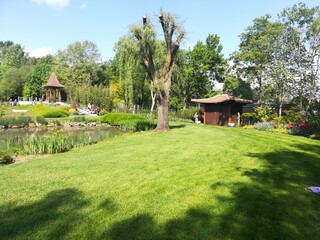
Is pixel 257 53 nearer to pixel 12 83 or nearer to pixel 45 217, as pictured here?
pixel 45 217

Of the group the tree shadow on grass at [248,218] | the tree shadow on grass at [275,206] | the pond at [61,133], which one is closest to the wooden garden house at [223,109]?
the pond at [61,133]

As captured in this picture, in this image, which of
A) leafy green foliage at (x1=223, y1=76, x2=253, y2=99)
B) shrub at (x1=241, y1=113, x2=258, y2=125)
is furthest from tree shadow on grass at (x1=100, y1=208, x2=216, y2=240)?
leafy green foliage at (x1=223, y1=76, x2=253, y2=99)

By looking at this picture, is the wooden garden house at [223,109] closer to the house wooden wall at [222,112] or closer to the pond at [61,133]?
the house wooden wall at [222,112]

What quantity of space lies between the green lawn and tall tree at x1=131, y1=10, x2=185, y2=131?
7340 millimetres

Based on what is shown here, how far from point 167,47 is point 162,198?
11240mm

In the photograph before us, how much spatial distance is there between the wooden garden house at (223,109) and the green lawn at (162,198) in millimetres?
18220

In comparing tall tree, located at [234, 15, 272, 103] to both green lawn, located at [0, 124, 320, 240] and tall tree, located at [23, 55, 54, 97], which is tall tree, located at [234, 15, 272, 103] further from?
tall tree, located at [23, 55, 54, 97]

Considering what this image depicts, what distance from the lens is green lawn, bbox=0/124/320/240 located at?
135 inches

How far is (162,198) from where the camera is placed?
176 inches

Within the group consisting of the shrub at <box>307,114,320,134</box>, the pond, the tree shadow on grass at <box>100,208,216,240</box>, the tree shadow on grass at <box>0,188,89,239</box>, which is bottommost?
the pond

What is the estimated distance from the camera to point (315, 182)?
17.5 feet

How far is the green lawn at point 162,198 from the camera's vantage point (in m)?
3.44

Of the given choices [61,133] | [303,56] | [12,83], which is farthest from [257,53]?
[12,83]

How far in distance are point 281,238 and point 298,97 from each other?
85.5 ft
